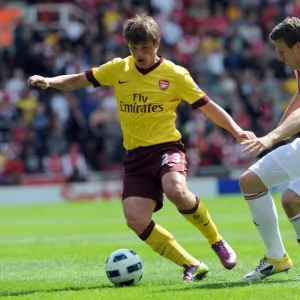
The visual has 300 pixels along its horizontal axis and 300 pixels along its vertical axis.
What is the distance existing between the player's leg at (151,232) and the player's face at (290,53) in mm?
1665

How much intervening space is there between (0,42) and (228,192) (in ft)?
23.6

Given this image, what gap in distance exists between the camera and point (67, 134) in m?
22.8

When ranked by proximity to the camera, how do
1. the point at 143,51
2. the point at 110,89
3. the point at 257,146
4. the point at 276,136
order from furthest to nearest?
the point at 110,89 < the point at 143,51 < the point at 276,136 < the point at 257,146

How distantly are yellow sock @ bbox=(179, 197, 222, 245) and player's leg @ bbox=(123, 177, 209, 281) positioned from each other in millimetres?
255

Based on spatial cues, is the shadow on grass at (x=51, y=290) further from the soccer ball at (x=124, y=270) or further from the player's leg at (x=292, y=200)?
the player's leg at (x=292, y=200)

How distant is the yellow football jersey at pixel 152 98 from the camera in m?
8.05

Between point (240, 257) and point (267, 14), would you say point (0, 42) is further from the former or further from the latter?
point (240, 257)

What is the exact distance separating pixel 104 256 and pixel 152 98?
3218mm

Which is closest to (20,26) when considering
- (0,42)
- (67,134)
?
(0,42)

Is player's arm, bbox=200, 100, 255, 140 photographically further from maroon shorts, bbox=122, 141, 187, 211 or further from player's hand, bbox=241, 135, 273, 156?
player's hand, bbox=241, 135, 273, 156

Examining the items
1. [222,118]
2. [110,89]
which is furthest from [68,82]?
[110,89]

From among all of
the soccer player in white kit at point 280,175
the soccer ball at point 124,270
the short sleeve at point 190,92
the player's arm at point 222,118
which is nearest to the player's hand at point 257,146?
the soccer player in white kit at point 280,175

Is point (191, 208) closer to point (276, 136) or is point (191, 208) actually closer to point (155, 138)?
point (155, 138)

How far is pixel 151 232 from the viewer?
7.89 m
